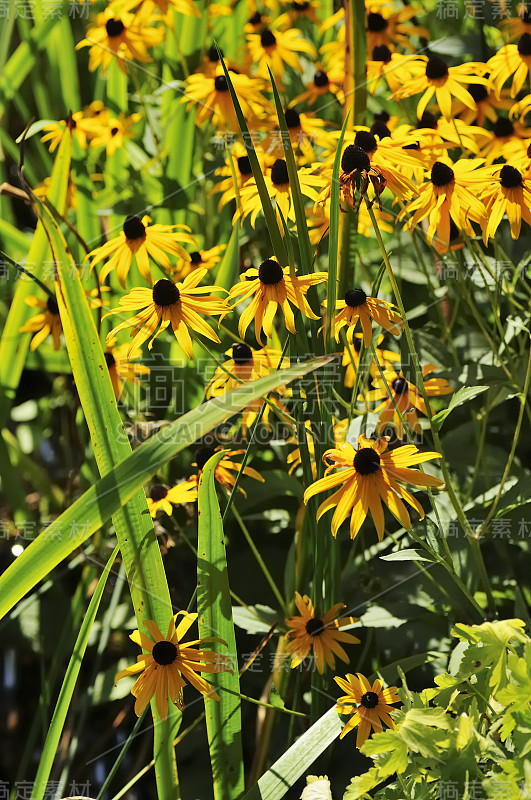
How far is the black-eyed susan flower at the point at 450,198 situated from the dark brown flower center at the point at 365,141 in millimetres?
77

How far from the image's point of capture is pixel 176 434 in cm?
71

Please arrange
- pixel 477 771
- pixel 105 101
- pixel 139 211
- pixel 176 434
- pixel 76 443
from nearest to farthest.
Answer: pixel 477 771 → pixel 176 434 → pixel 139 211 → pixel 76 443 → pixel 105 101

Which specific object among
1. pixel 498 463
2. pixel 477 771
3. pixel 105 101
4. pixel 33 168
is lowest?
pixel 498 463

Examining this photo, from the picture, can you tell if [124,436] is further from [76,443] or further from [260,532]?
[76,443]

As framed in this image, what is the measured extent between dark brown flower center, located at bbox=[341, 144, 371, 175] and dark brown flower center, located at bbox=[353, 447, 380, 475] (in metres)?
0.30

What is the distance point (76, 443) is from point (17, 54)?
84 cm

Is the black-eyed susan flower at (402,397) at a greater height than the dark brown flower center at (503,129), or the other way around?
the dark brown flower center at (503,129)

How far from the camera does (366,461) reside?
81 centimetres

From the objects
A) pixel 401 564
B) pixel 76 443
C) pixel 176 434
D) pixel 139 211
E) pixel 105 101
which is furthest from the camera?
pixel 105 101

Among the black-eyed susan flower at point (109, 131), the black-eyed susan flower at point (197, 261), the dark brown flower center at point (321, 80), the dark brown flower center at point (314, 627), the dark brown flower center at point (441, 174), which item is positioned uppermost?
the dark brown flower center at point (321, 80)

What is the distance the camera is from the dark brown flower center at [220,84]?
1.35 m

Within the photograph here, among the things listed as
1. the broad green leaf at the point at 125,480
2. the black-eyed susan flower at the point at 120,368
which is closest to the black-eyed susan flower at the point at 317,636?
the broad green leaf at the point at 125,480

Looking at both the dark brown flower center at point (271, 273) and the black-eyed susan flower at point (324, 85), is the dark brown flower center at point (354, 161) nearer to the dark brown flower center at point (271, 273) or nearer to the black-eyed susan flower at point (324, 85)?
the dark brown flower center at point (271, 273)

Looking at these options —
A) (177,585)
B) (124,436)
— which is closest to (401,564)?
(177,585)
